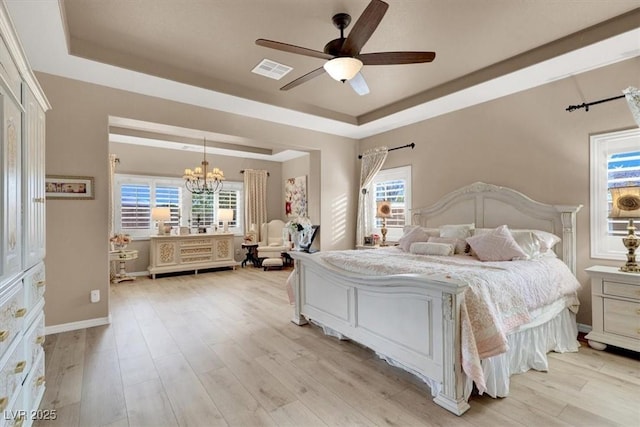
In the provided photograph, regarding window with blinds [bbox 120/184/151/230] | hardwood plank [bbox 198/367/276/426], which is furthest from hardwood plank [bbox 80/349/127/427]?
window with blinds [bbox 120/184/151/230]

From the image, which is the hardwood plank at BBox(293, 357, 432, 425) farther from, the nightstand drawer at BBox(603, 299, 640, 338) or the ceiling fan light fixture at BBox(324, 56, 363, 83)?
the ceiling fan light fixture at BBox(324, 56, 363, 83)

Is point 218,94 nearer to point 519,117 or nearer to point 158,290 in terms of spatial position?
point 158,290

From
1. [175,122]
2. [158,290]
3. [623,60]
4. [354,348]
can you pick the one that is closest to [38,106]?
[175,122]

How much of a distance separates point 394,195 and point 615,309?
10.7ft

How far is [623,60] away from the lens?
10.1 feet

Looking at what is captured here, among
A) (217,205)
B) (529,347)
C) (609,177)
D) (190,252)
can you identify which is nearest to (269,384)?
(529,347)

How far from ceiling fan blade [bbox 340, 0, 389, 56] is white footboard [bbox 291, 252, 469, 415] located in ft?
5.87

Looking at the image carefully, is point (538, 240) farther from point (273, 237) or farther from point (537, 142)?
point (273, 237)

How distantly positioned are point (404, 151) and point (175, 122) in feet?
11.7

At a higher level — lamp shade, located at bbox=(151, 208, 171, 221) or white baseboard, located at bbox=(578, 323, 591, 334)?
lamp shade, located at bbox=(151, 208, 171, 221)

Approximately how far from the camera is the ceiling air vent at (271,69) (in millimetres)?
3491

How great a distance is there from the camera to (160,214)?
6.23m

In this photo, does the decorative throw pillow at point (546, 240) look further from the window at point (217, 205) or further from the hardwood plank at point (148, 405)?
the window at point (217, 205)

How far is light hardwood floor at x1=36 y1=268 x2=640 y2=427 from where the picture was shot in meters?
1.91
